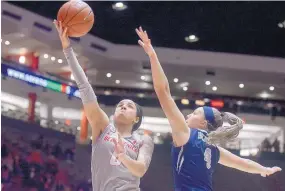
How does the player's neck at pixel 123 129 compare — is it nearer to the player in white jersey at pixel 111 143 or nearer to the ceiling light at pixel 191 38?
the player in white jersey at pixel 111 143

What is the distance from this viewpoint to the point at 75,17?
13.5 feet

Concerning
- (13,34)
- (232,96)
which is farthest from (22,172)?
(232,96)

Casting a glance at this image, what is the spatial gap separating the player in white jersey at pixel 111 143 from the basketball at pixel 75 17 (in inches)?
6.1

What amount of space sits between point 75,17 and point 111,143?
96 cm

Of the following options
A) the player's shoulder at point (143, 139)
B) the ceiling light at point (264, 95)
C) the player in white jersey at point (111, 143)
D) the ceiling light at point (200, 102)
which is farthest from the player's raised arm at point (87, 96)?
the ceiling light at point (264, 95)

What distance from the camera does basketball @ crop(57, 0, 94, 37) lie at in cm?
409

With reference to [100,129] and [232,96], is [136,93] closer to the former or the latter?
[232,96]

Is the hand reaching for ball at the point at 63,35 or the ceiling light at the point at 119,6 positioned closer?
the hand reaching for ball at the point at 63,35

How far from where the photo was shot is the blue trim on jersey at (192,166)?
3557 mm

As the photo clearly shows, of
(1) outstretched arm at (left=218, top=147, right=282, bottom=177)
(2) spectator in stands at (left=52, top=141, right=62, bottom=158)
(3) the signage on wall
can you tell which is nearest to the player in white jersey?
(1) outstretched arm at (left=218, top=147, right=282, bottom=177)

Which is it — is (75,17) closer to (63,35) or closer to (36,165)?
(63,35)

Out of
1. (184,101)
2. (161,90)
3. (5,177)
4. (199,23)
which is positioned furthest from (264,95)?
(161,90)

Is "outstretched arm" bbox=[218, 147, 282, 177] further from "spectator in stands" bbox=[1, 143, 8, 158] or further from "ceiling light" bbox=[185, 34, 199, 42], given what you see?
"ceiling light" bbox=[185, 34, 199, 42]

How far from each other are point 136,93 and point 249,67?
4.49 meters
